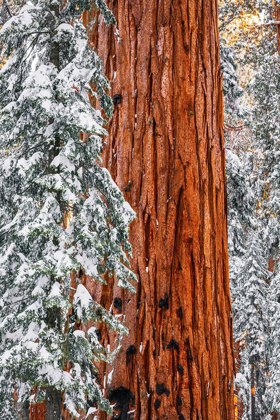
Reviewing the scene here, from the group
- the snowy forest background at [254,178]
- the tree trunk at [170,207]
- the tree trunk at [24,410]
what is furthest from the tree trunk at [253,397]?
the tree trunk at [24,410]

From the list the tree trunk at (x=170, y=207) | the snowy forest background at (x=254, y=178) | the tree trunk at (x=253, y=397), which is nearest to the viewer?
the tree trunk at (x=170, y=207)

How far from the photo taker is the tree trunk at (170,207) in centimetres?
250

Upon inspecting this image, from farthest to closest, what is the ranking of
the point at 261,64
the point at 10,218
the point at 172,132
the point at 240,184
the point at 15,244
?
1. the point at 261,64
2. the point at 240,184
3. the point at 172,132
4. the point at 10,218
5. the point at 15,244

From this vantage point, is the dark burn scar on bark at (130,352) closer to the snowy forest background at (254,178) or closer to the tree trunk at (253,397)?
the snowy forest background at (254,178)

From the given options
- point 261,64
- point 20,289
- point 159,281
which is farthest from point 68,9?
point 261,64

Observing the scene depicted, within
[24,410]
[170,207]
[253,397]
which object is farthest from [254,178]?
[24,410]

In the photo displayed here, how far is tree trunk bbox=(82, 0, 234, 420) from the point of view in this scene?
8.21 feet

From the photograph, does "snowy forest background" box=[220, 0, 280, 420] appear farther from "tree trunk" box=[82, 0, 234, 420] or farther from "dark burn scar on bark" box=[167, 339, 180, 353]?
"dark burn scar on bark" box=[167, 339, 180, 353]

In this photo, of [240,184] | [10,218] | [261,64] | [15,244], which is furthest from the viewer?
[261,64]

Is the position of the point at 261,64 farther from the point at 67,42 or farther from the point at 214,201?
the point at 67,42

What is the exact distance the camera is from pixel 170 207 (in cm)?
268

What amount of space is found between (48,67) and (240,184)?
3.74m

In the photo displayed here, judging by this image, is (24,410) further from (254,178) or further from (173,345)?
(254,178)

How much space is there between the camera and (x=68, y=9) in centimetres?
211
